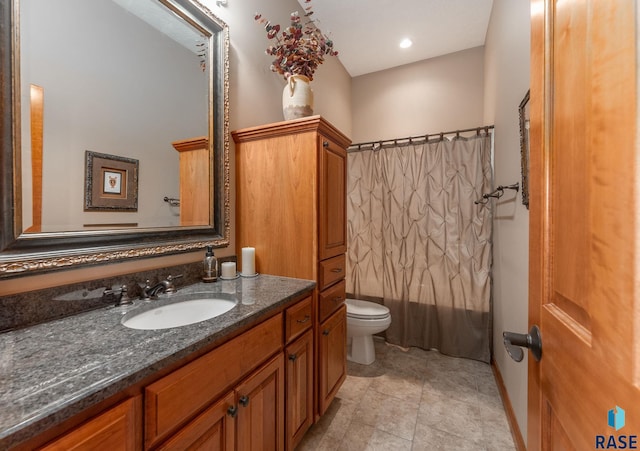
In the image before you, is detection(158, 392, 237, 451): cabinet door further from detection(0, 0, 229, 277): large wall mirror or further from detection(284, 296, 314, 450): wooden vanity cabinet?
detection(0, 0, 229, 277): large wall mirror

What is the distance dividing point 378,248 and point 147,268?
6.49 ft

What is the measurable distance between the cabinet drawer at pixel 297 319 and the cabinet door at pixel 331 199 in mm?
288

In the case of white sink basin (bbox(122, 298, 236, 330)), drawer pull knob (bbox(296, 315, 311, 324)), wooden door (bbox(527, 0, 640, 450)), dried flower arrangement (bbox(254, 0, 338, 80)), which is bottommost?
drawer pull knob (bbox(296, 315, 311, 324))

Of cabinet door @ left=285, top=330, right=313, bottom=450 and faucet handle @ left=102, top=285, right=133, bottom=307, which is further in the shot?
cabinet door @ left=285, top=330, right=313, bottom=450

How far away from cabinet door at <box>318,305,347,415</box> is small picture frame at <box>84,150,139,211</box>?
3.70 ft

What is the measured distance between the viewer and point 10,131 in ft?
2.62

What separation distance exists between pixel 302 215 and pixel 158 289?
0.76m

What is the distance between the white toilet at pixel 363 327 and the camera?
6.85ft

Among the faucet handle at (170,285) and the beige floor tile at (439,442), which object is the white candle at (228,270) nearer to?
the faucet handle at (170,285)

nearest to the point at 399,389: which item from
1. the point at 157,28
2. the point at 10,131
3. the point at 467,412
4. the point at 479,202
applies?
the point at 467,412

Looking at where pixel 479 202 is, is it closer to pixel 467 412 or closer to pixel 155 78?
pixel 467 412

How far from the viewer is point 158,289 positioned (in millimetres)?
1110

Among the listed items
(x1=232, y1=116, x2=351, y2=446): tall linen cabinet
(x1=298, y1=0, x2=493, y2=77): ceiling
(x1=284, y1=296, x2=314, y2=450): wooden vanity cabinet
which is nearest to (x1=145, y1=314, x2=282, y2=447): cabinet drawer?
(x1=284, y1=296, x2=314, y2=450): wooden vanity cabinet

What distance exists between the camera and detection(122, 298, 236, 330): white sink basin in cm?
98
